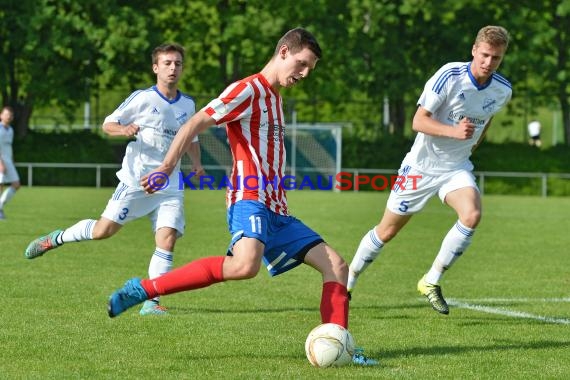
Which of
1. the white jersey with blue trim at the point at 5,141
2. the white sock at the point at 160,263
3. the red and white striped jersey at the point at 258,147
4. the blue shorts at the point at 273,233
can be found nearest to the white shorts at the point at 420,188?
the white sock at the point at 160,263

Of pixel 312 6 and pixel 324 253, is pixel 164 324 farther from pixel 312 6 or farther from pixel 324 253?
pixel 312 6

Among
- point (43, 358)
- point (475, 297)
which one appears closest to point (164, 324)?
point (43, 358)

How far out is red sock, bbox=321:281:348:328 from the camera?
665cm

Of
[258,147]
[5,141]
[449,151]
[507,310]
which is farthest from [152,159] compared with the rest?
[5,141]

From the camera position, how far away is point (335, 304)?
665 cm

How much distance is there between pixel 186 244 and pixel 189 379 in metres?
9.51

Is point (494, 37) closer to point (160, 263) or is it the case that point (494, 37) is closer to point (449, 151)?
point (449, 151)

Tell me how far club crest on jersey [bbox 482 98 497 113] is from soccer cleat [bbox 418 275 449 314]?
150 centimetres

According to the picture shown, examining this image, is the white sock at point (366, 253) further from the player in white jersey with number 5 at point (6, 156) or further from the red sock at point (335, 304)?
the player in white jersey with number 5 at point (6, 156)

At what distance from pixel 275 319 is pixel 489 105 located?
2502 mm

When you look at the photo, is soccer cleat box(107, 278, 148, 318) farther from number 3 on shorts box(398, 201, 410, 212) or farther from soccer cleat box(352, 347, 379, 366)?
number 3 on shorts box(398, 201, 410, 212)

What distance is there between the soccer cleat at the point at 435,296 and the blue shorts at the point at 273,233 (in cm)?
225

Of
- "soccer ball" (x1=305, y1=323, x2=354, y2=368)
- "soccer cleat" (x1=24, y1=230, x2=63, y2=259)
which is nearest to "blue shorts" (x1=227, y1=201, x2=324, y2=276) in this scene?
"soccer ball" (x1=305, y1=323, x2=354, y2=368)

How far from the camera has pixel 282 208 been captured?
22.4ft
